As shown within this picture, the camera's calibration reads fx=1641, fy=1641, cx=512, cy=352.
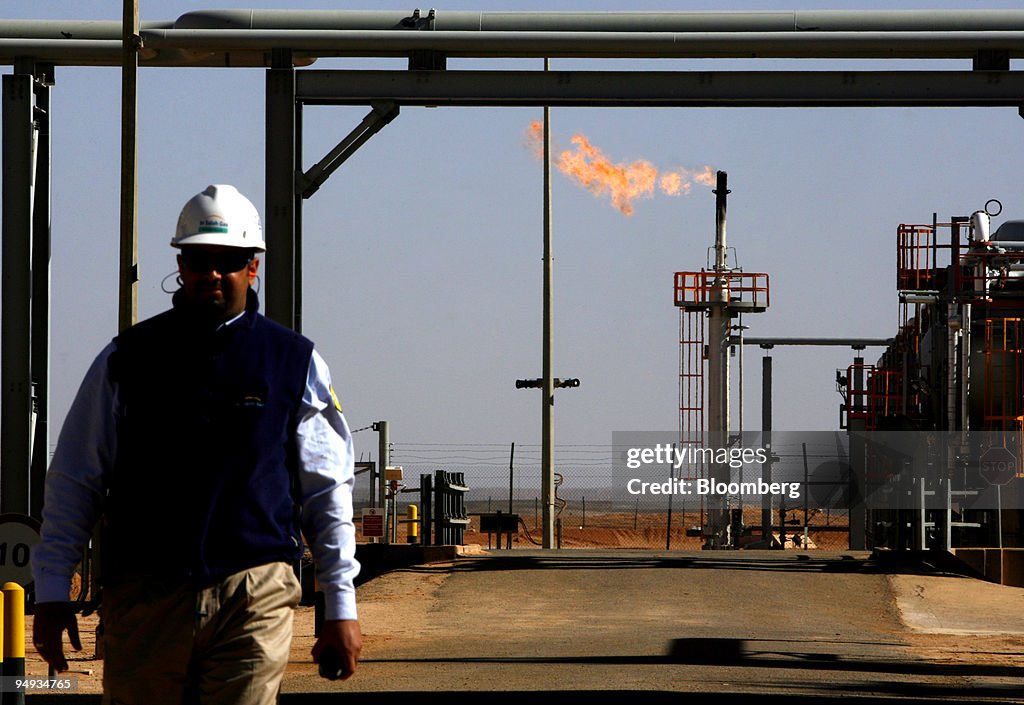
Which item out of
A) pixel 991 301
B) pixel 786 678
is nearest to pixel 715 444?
pixel 991 301

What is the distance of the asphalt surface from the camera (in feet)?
36.4

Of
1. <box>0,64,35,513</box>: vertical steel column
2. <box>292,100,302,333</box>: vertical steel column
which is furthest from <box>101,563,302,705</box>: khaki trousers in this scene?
<box>0,64,35,513</box>: vertical steel column

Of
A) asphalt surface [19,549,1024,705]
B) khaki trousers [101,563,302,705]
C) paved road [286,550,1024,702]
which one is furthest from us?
paved road [286,550,1024,702]

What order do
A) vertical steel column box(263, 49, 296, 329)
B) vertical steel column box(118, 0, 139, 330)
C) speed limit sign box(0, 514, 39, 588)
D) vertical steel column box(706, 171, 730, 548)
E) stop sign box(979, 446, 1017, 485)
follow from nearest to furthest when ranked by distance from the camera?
speed limit sign box(0, 514, 39, 588) → vertical steel column box(118, 0, 139, 330) → vertical steel column box(263, 49, 296, 329) → stop sign box(979, 446, 1017, 485) → vertical steel column box(706, 171, 730, 548)

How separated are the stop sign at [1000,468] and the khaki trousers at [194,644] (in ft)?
70.3

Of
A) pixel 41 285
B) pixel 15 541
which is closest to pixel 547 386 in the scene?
pixel 41 285

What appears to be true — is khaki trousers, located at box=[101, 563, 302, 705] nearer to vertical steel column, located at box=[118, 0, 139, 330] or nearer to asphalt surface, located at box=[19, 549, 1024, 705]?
asphalt surface, located at box=[19, 549, 1024, 705]

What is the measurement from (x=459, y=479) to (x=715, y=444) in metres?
14.1

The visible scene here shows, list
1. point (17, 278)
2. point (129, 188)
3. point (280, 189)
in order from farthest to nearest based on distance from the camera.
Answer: point (17, 278), point (280, 189), point (129, 188)

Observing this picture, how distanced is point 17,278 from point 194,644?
12.9 metres

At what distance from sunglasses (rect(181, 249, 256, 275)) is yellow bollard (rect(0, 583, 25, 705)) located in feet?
14.4

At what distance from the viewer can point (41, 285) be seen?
1709cm

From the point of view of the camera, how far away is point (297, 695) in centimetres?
1074

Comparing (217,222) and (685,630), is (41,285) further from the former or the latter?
(217,222)
